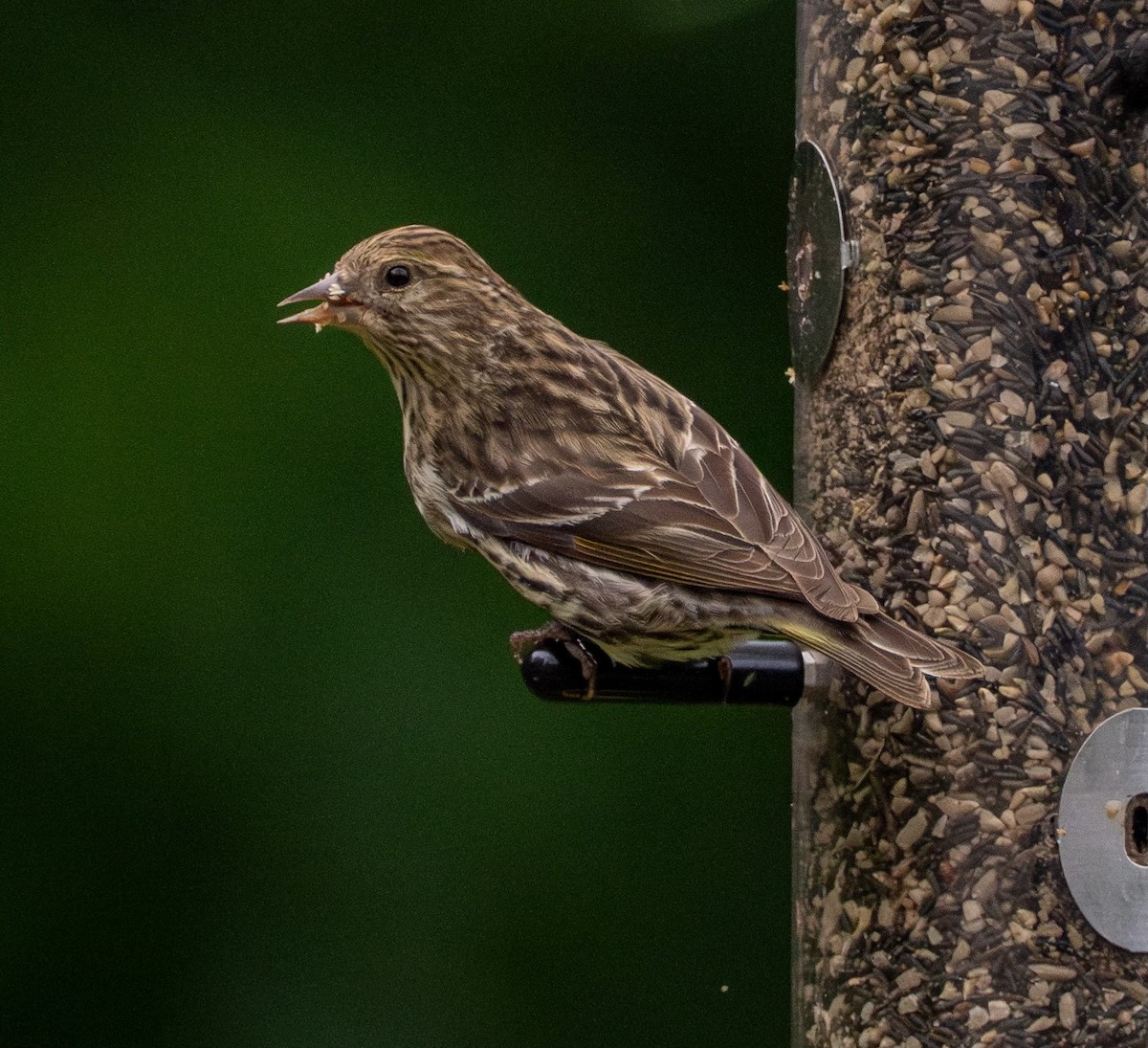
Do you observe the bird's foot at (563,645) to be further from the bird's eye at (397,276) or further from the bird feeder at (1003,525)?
the bird's eye at (397,276)

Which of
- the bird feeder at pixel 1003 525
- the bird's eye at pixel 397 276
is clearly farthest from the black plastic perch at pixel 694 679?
the bird's eye at pixel 397 276

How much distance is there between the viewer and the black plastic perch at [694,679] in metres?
3.30

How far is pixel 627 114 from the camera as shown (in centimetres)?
539

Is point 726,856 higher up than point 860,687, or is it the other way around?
point 860,687

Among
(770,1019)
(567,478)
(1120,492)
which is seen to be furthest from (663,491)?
(770,1019)

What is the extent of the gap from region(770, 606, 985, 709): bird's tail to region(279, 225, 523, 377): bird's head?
955 millimetres

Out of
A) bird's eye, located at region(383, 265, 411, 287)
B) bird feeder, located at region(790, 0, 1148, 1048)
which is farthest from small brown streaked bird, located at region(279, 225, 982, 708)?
bird feeder, located at region(790, 0, 1148, 1048)

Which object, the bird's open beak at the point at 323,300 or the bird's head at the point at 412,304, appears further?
the bird's head at the point at 412,304

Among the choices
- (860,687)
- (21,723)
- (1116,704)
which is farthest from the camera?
(21,723)

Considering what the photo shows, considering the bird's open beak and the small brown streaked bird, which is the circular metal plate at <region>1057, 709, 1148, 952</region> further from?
the bird's open beak

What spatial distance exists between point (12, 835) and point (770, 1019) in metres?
1.85

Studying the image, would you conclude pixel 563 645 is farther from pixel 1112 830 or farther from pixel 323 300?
pixel 1112 830

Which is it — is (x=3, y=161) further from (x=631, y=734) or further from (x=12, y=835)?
(x=631, y=734)

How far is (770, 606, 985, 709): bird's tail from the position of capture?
119 inches
